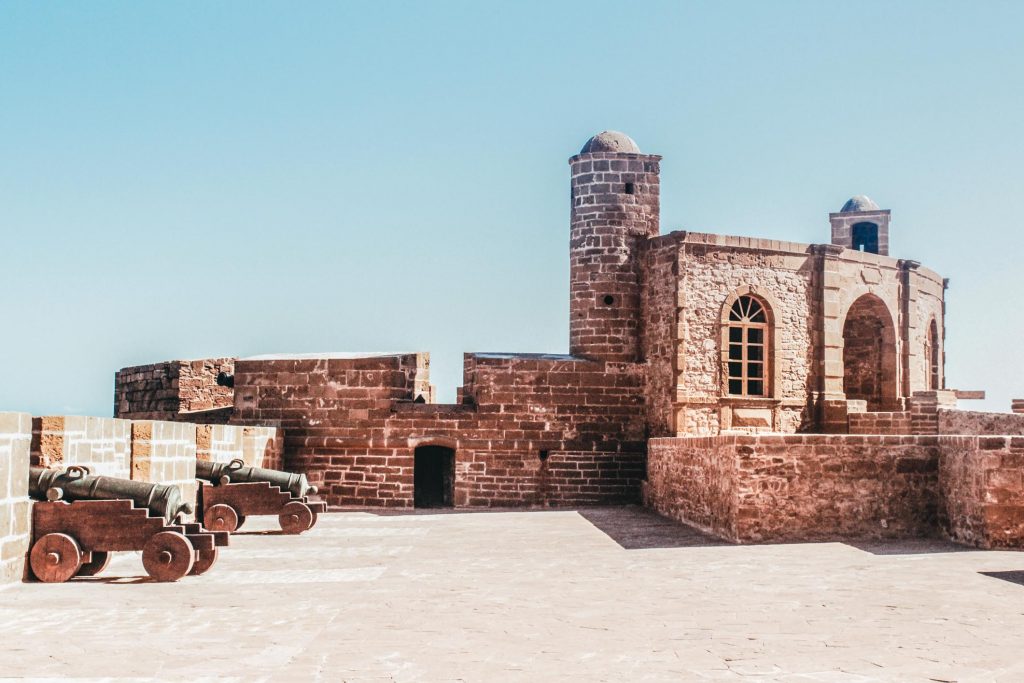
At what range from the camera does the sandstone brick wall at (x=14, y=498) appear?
7.75m

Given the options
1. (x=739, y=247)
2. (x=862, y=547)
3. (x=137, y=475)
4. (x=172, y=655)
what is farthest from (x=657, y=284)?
(x=172, y=655)

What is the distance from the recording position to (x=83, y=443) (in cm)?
930

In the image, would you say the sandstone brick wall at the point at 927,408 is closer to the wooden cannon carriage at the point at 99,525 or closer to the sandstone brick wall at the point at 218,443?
the sandstone brick wall at the point at 218,443

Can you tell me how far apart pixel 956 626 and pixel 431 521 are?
30.9ft

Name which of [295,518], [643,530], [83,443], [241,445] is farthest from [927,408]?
[83,443]

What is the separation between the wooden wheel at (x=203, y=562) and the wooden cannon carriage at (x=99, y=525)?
14 cm

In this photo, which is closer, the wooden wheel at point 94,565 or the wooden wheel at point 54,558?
the wooden wheel at point 54,558

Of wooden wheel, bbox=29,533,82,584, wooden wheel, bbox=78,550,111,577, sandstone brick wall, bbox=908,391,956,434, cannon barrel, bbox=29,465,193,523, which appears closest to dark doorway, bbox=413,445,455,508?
sandstone brick wall, bbox=908,391,956,434

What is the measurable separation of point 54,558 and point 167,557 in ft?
2.75

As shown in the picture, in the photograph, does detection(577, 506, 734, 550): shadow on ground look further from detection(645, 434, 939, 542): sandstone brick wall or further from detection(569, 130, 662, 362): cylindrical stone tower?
detection(569, 130, 662, 362): cylindrical stone tower

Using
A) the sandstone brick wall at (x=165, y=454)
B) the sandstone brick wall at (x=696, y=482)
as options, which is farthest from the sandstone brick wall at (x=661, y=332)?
the sandstone brick wall at (x=165, y=454)

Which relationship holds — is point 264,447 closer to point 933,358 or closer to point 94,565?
point 94,565

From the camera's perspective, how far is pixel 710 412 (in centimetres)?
1828

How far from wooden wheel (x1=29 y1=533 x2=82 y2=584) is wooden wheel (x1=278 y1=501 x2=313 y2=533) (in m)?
4.37
